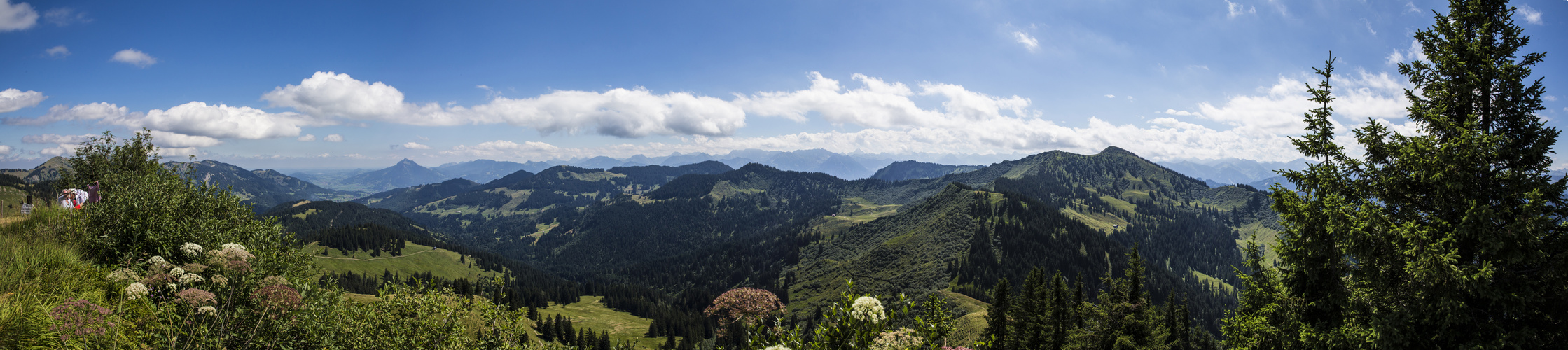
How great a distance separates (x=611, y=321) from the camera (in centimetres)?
17812

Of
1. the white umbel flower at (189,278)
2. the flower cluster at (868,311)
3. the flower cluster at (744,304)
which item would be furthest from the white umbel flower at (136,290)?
the flower cluster at (868,311)

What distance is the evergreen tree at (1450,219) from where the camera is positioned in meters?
10.9

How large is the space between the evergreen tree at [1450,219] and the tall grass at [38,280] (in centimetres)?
2717

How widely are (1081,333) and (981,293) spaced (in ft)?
415

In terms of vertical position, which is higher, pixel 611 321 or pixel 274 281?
pixel 274 281

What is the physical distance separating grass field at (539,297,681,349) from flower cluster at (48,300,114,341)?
14120 centimetres

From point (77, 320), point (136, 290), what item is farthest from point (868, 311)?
point (136, 290)

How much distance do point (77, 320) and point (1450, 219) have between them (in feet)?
95.0

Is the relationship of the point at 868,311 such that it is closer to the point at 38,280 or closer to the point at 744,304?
the point at 744,304

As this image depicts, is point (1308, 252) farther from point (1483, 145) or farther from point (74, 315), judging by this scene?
point (74, 315)

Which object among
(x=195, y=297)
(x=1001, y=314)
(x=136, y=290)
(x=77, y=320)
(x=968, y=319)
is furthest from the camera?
(x=968, y=319)

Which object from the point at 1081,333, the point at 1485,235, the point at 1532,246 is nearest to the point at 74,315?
the point at 1485,235

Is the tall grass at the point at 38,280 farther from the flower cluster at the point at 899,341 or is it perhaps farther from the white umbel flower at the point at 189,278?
the flower cluster at the point at 899,341

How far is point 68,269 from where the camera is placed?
13.0 metres
